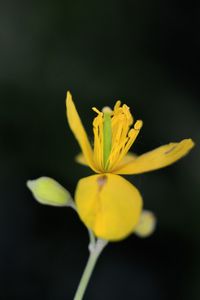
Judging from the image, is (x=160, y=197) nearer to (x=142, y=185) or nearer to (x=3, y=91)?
(x=142, y=185)

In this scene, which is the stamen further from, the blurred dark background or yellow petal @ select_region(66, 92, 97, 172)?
the blurred dark background

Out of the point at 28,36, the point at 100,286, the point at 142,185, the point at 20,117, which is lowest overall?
the point at 100,286

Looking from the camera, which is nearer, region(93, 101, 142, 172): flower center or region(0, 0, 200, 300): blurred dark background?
region(93, 101, 142, 172): flower center

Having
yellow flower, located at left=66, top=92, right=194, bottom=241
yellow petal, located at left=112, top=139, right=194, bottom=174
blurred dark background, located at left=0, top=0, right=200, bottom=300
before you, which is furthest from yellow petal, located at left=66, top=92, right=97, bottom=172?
blurred dark background, located at left=0, top=0, right=200, bottom=300

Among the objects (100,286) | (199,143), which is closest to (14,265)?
(100,286)

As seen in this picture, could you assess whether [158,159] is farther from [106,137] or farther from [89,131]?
[89,131]

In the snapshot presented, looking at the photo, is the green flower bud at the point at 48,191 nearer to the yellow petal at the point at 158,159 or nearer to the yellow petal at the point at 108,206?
the yellow petal at the point at 108,206

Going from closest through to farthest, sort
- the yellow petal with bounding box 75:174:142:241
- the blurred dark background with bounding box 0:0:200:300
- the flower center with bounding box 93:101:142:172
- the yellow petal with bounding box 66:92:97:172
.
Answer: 1. the yellow petal with bounding box 75:174:142:241
2. the yellow petal with bounding box 66:92:97:172
3. the flower center with bounding box 93:101:142:172
4. the blurred dark background with bounding box 0:0:200:300
